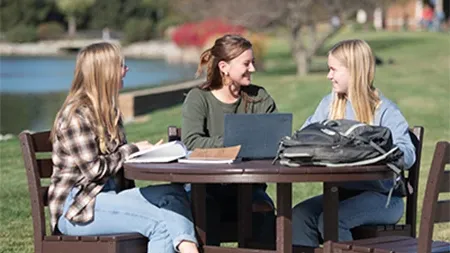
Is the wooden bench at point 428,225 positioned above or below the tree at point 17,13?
above

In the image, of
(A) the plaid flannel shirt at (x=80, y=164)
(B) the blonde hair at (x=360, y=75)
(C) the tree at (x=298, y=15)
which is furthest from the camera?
(C) the tree at (x=298, y=15)

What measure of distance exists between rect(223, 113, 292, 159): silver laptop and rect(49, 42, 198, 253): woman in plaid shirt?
39 cm

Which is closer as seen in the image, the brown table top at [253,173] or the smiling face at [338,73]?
the brown table top at [253,173]

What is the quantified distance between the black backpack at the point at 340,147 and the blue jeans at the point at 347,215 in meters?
0.43

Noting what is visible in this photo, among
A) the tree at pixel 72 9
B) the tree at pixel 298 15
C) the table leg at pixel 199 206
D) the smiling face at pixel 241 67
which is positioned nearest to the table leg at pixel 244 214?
the table leg at pixel 199 206

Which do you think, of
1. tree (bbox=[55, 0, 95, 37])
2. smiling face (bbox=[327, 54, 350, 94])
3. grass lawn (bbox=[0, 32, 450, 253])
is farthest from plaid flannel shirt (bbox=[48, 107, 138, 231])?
tree (bbox=[55, 0, 95, 37])

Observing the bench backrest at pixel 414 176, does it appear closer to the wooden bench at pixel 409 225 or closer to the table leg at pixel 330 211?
the wooden bench at pixel 409 225

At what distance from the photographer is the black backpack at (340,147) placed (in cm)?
447

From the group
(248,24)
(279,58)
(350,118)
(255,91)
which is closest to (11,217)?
(255,91)

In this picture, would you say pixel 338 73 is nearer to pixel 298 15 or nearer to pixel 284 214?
pixel 284 214

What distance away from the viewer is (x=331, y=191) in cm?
480

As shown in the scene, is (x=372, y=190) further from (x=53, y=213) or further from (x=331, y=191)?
(x=53, y=213)

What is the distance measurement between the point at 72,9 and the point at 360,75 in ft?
343

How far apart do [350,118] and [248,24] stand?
99.8 feet
